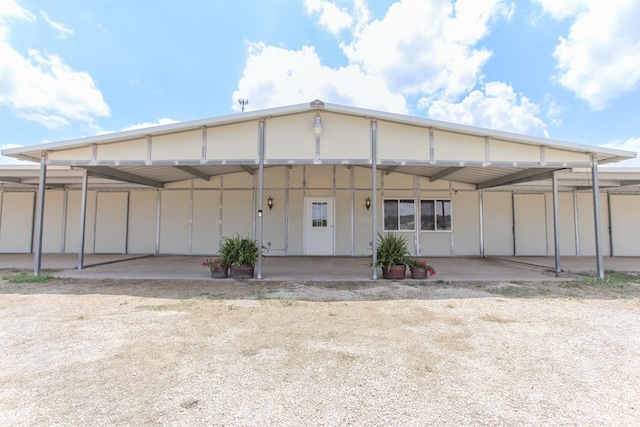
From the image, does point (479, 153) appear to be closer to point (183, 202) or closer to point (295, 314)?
point (295, 314)

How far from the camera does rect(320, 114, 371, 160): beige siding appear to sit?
21.0 feet

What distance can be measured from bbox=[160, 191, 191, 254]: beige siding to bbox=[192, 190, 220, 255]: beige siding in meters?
0.31

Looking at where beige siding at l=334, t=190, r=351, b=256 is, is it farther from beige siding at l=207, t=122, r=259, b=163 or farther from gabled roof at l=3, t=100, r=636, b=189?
beige siding at l=207, t=122, r=259, b=163

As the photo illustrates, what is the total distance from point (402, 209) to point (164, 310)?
8.26 m

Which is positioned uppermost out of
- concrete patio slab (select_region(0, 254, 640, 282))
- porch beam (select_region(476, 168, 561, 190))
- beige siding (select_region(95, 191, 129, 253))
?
porch beam (select_region(476, 168, 561, 190))

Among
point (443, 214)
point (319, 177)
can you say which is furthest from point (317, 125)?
point (443, 214)

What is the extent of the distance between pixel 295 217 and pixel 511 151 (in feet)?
21.2

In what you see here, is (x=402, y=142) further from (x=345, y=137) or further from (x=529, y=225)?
(x=529, y=225)

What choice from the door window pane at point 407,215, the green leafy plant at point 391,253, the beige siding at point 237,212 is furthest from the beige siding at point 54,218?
the door window pane at point 407,215

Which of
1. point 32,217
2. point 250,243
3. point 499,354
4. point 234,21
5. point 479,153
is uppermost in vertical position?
point 234,21

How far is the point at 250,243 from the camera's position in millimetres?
6691

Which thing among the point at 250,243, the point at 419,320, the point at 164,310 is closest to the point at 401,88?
the point at 250,243

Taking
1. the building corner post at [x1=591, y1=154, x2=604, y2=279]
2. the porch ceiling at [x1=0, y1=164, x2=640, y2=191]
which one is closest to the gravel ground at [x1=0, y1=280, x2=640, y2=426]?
the building corner post at [x1=591, y1=154, x2=604, y2=279]

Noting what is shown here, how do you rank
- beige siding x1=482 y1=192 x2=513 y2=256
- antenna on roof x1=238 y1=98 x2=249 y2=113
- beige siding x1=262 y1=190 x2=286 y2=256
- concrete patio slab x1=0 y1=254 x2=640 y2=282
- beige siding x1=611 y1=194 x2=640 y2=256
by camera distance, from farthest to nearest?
antenna on roof x1=238 y1=98 x2=249 y2=113 → beige siding x1=611 y1=194 x2=640 y2=256 → beige siding x1=482 y1=192 x2=513 y2=256 → beige siding x1=262 y1=190 x2=286 y2=256 → concrete patio slab x1=0 y1=254 x2=640 y2=282
